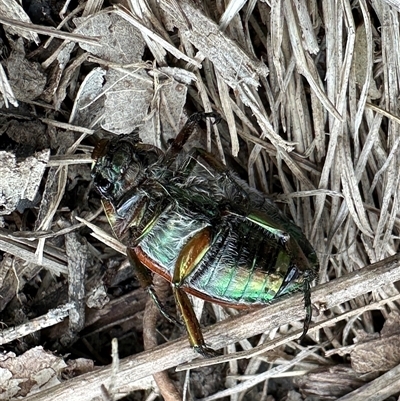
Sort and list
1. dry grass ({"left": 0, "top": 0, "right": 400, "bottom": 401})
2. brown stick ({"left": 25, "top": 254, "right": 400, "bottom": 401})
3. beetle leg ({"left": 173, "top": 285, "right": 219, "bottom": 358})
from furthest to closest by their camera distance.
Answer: brown stick ({"left": 25, "top": 254, "right": 400, "bottom": 401}) < dry grass ({"left": 0, "top": 0, "right": 400, "bottom": 401}) < beetle leg ({"left": 173, "top": 285, "right": 219, "bottom": 358})

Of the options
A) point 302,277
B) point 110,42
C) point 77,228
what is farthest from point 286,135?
point 77,228

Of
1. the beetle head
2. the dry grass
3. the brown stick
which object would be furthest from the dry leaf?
the brown stick

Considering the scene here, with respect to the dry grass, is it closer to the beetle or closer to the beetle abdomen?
the beetle

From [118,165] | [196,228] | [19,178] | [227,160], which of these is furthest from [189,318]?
[19,178]

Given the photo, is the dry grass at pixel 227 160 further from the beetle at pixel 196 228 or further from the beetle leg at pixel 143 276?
the beetle leg at pixel 143 276

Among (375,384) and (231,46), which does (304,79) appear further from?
(375,384)

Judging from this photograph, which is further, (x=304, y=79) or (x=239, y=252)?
(x=304, y=79)
